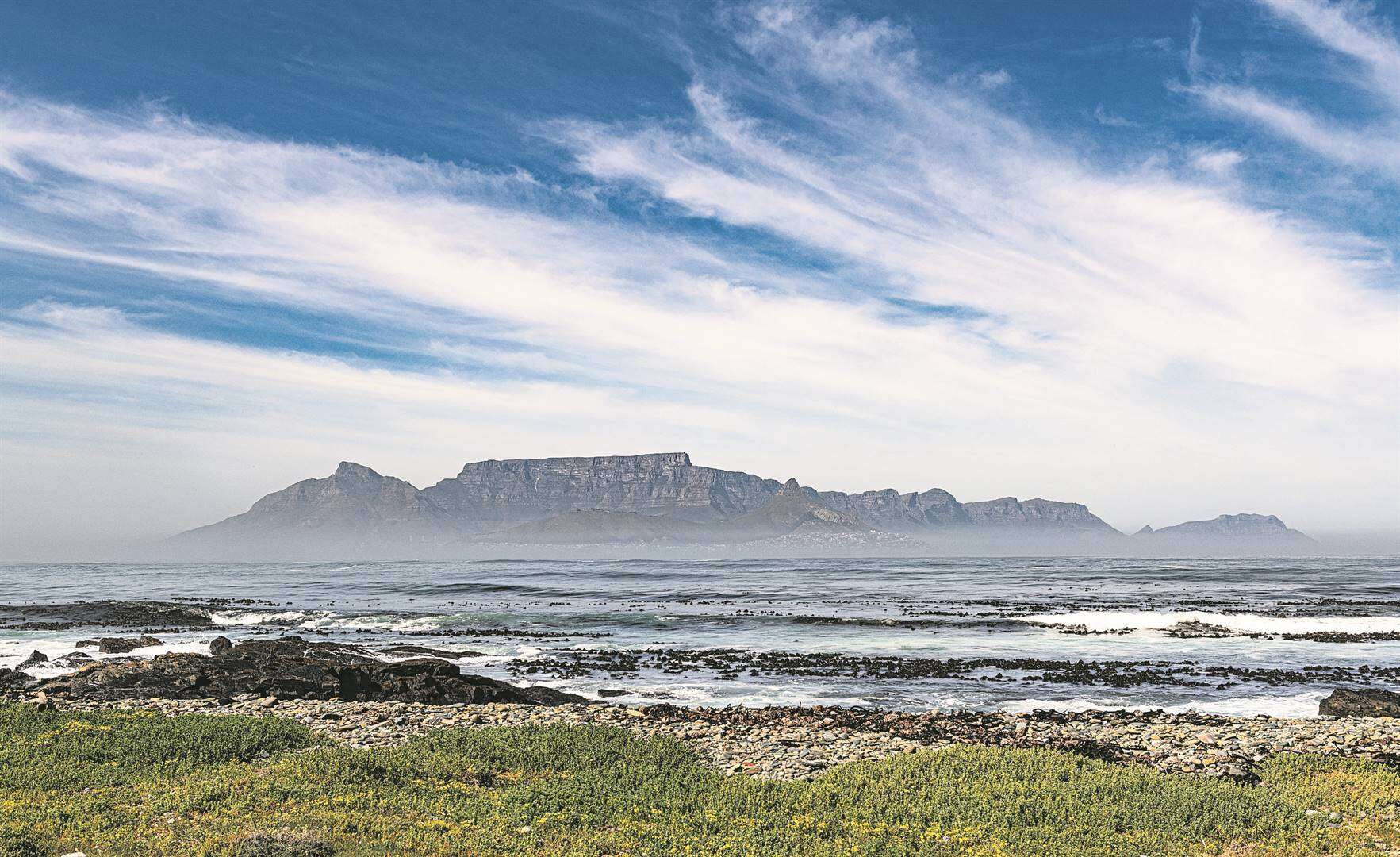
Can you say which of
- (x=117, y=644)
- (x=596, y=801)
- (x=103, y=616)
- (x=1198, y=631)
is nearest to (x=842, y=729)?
(x=596, y=801)

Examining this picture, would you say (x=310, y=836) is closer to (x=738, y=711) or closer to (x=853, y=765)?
(x=853, y=765)

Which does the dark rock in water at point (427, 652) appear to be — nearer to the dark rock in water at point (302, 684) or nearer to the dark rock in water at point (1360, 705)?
the dark rock in water at point (302, 684)

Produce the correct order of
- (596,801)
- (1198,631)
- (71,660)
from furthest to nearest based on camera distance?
(1198,631), (71,660), (596,801)

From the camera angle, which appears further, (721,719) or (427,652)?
(427,652)

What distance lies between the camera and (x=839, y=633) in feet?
170

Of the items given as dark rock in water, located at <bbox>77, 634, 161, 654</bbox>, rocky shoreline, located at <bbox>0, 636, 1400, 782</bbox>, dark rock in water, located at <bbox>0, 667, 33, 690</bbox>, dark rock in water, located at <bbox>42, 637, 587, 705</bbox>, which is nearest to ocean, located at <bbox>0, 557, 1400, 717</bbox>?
dark rock in water, located at <bbox>77, 634, 161, 654</bbox>

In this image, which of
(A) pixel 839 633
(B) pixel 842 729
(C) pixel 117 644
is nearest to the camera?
(B) pixel 842 729

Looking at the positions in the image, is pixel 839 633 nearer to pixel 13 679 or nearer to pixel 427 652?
pixel 427 652

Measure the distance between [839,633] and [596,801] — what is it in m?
41.0

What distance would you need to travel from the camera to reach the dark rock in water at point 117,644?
42.9 metres

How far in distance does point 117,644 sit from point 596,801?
4283 centimetres

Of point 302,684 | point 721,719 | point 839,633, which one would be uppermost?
point 721,719

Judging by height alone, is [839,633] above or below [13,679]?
below

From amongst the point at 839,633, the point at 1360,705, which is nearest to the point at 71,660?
the point at 839,633
